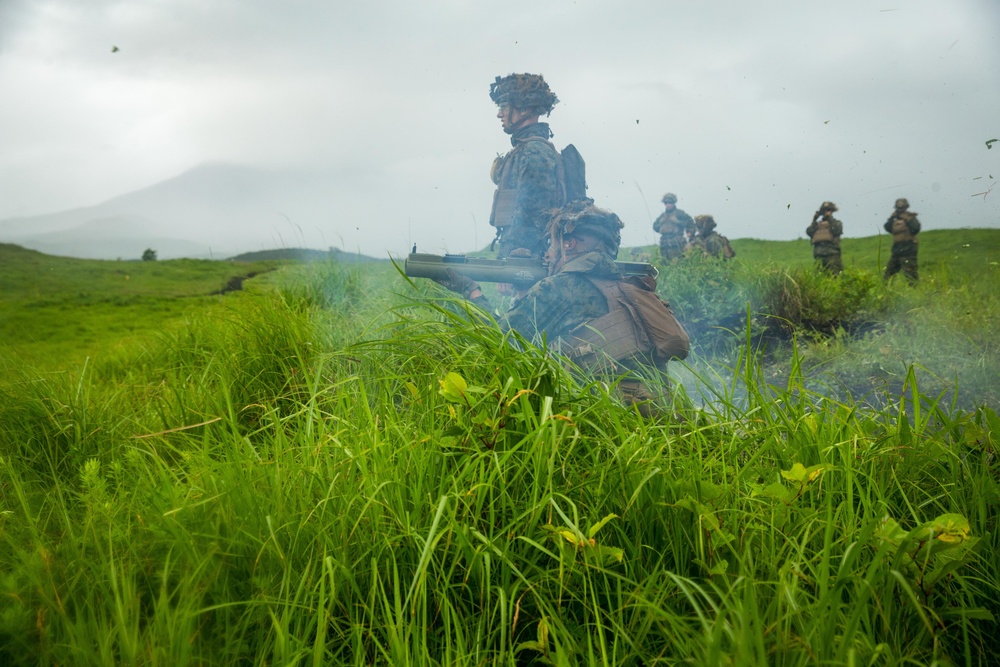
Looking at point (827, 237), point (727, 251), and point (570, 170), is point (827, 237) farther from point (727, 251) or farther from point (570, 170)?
point (570, 170)

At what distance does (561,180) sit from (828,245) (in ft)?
11.6

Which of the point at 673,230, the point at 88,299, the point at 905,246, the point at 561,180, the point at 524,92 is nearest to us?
the point at 524,92

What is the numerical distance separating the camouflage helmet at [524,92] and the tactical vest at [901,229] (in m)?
2.87

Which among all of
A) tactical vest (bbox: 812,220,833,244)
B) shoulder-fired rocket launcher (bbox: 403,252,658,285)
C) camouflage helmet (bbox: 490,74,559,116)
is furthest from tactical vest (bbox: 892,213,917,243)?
camouflage helmet (bbox: 490,74,559,116)

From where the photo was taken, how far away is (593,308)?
301 centimetres

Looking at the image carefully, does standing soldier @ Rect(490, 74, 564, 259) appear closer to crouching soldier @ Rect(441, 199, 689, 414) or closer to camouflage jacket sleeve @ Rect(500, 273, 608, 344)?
crouching soldier @ Rect(441, 199, 689, 414)

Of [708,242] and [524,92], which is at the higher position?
[524,92]

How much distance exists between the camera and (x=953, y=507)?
79.8 inches

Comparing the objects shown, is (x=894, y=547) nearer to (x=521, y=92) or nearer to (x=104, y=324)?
(x=521, y=92)

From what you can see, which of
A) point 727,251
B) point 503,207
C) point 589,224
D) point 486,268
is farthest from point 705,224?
point 486,268

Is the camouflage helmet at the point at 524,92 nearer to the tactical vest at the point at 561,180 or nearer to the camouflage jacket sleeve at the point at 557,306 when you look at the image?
the tactical vest at the point at 561,180

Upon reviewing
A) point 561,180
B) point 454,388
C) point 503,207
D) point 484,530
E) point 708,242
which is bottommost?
point 484,530

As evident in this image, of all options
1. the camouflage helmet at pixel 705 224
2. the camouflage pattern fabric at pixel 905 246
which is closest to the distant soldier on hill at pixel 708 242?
the camouflage helmet at pixel 705 224

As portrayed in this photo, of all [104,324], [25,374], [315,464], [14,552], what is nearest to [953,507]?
[315,464]
